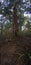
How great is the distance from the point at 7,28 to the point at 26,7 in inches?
23.8

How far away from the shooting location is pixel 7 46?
280cm

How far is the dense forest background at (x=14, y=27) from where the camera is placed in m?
2.75

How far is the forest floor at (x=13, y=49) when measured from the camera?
8.55 ft

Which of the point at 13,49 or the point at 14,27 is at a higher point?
the point at 14,27

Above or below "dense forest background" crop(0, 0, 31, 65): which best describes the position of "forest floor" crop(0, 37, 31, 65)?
below

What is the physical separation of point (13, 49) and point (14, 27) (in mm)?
485

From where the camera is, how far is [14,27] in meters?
2.96

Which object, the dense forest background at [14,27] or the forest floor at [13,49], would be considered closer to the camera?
the forest floor at [13,49]

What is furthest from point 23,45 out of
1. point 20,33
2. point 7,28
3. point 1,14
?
point 1,14

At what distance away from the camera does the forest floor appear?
261 centimetres

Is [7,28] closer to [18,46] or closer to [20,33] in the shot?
[20,33]

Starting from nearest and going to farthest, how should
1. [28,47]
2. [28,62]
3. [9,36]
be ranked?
[28,62]
[28,47]
[9,36]

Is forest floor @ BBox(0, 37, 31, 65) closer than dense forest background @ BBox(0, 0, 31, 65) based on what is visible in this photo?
Yes

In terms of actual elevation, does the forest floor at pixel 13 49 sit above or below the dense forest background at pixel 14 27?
below
